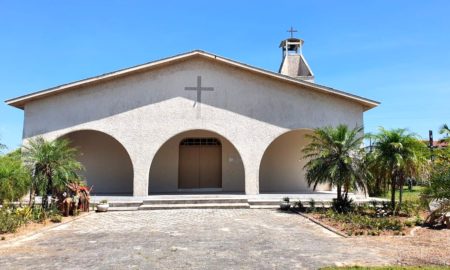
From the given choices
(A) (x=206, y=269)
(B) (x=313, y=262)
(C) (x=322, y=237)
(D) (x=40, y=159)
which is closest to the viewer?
(A) (x=206, y=269)

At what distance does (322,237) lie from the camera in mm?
8609

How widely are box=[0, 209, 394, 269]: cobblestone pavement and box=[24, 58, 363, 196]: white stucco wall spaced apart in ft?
14.1

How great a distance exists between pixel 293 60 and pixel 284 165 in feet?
42.0

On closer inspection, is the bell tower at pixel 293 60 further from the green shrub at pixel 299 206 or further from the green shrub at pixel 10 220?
the green shrub at pixel 10 220

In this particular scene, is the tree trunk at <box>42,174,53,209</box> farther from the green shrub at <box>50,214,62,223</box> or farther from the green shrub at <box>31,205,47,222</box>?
the green shrub at <box>50,214,62,223</box>

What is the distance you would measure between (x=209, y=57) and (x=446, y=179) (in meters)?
10.1

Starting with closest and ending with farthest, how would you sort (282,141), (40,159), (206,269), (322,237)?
(206,269) → (322,237) → (40,159) → (282,141)

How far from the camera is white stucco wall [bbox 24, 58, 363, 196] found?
14.7 meters

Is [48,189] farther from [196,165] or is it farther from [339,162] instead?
[339,162]

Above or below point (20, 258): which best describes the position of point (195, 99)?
above

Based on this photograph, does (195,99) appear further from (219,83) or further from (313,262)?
(313,262)

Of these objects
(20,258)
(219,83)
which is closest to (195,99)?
(219,83)

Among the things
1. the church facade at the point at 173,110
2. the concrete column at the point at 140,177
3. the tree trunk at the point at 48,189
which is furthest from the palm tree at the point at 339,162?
the tree trunk at the point at 48,189

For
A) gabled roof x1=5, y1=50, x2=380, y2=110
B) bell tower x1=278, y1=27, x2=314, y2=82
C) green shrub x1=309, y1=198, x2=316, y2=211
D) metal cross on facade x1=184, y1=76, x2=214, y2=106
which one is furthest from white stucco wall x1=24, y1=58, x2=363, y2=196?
bell tower x1=278, y1=27, x2=314, y2=82
